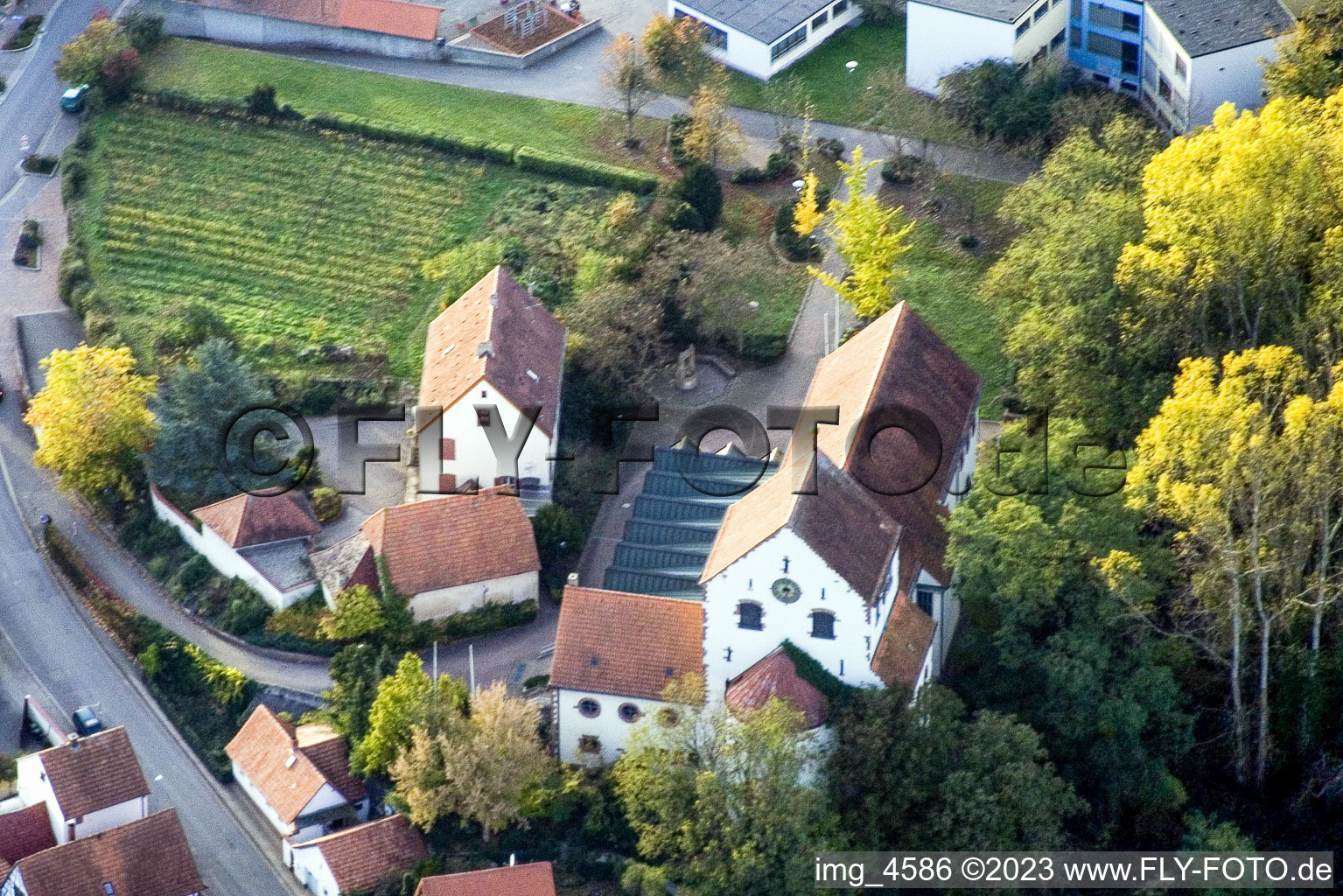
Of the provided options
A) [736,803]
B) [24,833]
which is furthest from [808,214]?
[24,833]

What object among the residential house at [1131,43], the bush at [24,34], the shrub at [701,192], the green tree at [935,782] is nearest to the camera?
the green tree at [935,782]

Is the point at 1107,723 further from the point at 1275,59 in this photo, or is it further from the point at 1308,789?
the point at 1275,59

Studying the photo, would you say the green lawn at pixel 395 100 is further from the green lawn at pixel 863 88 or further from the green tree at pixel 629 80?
the green lawn at pixel 863 88

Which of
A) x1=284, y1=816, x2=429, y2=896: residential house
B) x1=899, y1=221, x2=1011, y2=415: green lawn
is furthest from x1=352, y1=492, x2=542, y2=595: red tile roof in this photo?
x1=899, y1=221, x2=1011, y2=415: green lawn

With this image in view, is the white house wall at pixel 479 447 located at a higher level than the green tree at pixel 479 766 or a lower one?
higher

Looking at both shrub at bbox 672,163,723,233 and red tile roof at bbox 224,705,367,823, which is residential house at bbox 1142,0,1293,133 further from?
red tile roof at bbox 224,705,367,823

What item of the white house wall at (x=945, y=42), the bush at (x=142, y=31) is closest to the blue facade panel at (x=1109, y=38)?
the white house wall at (x=945, y=42)

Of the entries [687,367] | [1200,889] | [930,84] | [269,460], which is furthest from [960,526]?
[930,84]
